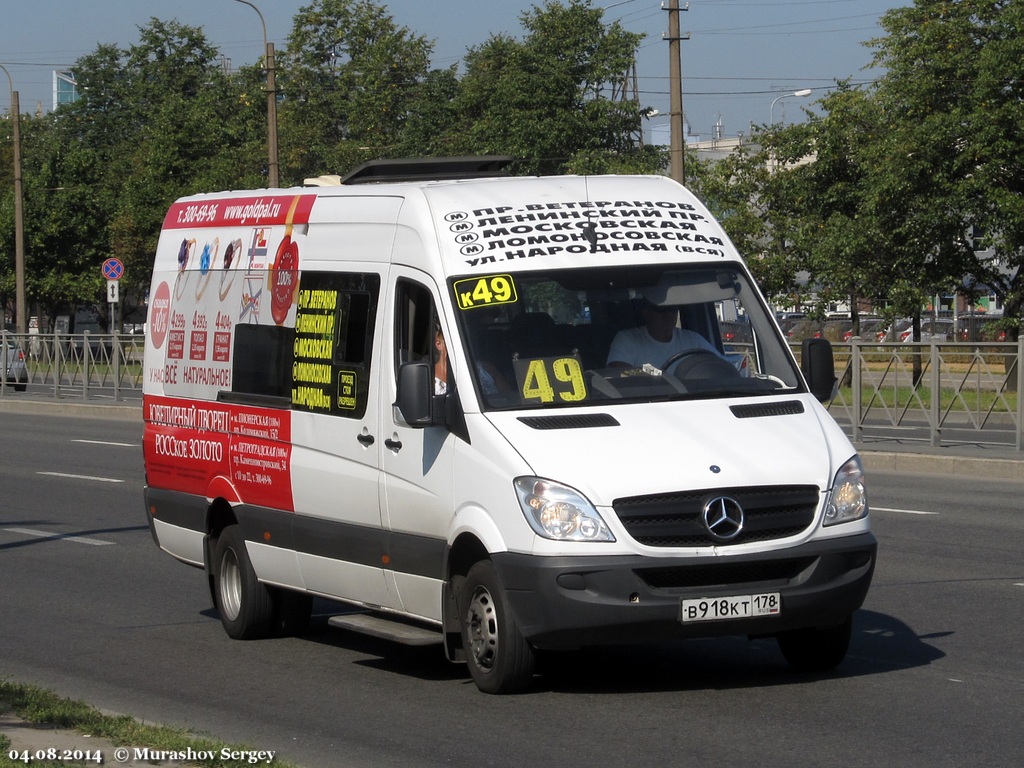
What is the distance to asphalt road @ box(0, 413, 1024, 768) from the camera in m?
6.03

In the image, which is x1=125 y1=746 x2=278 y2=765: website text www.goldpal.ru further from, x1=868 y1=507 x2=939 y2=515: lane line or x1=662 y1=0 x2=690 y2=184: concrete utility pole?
x1=662 y1=0 x2=690 y2=184: concrete utility pole

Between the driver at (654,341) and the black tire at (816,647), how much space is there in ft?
4.54

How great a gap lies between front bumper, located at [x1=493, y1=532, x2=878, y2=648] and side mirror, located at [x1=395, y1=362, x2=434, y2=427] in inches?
30.9

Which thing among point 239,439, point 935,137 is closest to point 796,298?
point 935,137

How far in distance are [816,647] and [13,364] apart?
33.7 metres

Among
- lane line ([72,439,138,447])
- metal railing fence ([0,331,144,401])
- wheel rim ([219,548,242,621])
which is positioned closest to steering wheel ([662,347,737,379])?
wheel rim ([219,548,242,621])

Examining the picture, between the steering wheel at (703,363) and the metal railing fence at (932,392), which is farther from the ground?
the steering wheel at (703,363)

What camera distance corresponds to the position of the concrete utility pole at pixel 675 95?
1123 inches

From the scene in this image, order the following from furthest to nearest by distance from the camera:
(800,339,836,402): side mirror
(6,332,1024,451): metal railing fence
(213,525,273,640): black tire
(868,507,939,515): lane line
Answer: (6,332,1024,451): metal railing fence → (868,507,939,515): lane line → (213,525,273,640): black tire → (800,339,836,402): side mirror

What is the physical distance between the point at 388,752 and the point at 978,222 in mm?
32744

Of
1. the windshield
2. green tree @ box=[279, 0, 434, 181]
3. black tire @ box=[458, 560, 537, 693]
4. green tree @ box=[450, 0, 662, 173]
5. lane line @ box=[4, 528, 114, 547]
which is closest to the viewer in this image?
black tire @ box=[458, 560, 537, 693]

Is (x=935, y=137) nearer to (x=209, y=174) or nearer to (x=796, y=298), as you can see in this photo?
(x=796, y=298)

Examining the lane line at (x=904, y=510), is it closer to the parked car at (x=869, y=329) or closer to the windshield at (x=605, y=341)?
the windshield at (x=605, y=341)

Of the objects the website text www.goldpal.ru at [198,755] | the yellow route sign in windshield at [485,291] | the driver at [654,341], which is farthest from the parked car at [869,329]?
the website text www.goldpal.ru at [198,755]
